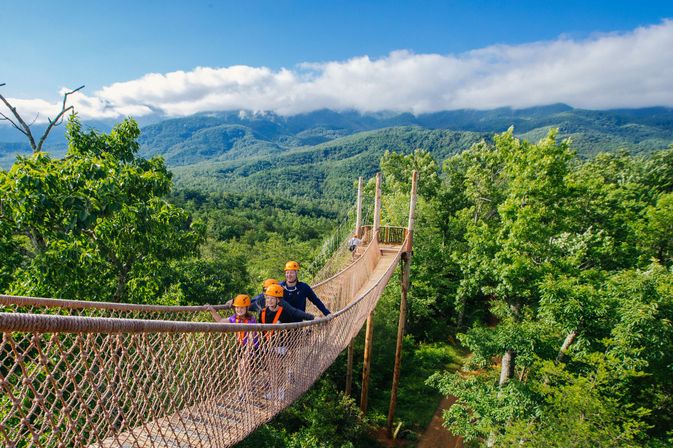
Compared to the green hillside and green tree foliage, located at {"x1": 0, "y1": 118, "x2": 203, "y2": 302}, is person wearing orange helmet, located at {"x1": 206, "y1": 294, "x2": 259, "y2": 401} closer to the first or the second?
green tree foliage, located at {"x1": 0, "y1": 118, "x2": 203, "y2": 302}

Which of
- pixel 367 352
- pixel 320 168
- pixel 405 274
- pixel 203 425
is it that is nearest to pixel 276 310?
pixel 203 425

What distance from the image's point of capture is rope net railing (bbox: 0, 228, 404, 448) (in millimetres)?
1182

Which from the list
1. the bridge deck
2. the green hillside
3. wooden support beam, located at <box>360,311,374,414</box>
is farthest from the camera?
the green hillside

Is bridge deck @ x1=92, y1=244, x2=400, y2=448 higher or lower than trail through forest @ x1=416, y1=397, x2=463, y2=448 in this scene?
higher

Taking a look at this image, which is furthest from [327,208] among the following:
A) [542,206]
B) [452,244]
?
[542,206]

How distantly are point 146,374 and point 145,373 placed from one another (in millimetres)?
468

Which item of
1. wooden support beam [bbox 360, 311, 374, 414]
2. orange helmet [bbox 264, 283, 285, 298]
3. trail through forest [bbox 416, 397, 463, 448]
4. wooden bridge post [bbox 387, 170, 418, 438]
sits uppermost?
orange helmet [bbox 264, 283, 285, 298]

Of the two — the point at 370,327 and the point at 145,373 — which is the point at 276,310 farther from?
the point at 370,327

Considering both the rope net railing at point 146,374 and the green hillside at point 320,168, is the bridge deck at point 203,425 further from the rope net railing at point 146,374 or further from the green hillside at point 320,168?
the green hillside at point 320,168

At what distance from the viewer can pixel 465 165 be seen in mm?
14219

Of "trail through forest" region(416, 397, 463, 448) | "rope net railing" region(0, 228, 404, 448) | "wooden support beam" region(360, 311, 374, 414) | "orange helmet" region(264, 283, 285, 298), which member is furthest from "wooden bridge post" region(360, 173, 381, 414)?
"orange helmet" region(264, 283, 285, 298)

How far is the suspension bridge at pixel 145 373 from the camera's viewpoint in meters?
1.19

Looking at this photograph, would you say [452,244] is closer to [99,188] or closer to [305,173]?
[99,188]

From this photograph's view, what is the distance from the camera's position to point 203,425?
2285 mm
